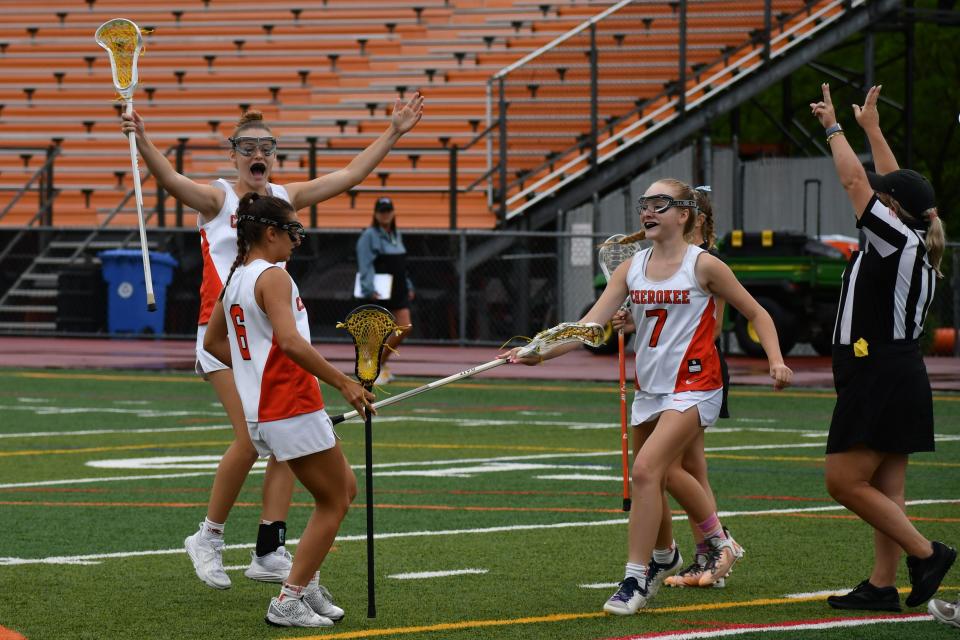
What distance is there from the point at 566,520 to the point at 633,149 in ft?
61.9

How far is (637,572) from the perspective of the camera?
25.1ft

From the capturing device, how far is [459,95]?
32.0m

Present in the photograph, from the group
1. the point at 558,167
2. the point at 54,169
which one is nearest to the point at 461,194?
the point at 558,167

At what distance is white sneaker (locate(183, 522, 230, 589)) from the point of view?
821 cm

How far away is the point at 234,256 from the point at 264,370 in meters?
1.44

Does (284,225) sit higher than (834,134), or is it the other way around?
(834,134)

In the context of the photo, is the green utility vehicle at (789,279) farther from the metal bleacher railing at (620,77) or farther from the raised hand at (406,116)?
the raised hand at (406,116)

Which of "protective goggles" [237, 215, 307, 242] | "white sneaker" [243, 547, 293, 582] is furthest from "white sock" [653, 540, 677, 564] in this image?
"protective goggles" [237, 215, 307, 242]

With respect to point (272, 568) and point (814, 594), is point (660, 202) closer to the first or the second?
point (814, 594)

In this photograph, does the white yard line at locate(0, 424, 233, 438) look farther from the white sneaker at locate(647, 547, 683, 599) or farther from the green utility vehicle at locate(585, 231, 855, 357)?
the green utility vehicle at locate(585, 231, 855, 357)

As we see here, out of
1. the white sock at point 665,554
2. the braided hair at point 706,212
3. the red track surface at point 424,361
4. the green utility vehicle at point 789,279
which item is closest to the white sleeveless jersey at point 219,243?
the braided hair at point 706,212

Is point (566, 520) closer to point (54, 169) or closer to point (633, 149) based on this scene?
point (633, 149)

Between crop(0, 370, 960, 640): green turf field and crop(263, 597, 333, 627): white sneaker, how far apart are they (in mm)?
130

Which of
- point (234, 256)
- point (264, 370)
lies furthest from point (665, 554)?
point (234, 256)
